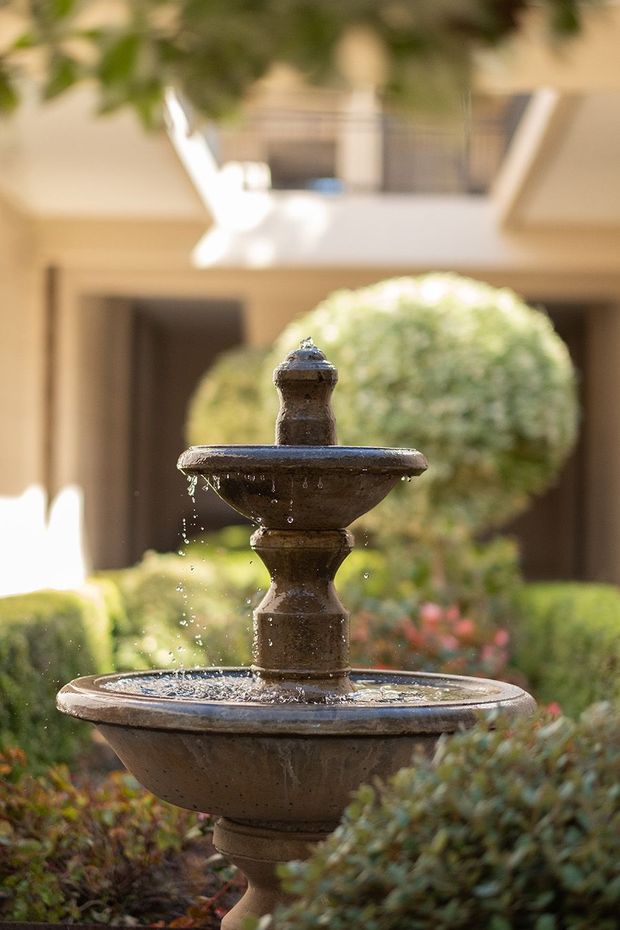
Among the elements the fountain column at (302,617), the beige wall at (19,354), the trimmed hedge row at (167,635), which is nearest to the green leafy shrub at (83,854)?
the fountain column at (302,617)

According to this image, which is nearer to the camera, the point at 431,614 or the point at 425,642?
the point at 425,642

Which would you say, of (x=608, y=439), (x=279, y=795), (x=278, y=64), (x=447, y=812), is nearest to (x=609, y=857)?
(x=447, y=812)

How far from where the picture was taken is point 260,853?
364 centimetres

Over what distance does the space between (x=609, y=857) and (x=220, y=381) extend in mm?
11323

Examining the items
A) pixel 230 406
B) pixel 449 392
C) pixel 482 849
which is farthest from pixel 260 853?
pixel 230 406

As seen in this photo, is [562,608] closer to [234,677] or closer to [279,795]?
[234,677]

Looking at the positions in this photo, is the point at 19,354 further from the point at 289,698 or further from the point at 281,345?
the point at 289,698

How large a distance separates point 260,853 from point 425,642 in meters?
4.84

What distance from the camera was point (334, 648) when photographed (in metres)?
4.00

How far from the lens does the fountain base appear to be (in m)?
3.59

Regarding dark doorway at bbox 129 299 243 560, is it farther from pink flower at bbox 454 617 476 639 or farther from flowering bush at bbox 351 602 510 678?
pink flower at bbox 454 617 476 639

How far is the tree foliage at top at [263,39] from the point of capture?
4.55 feet

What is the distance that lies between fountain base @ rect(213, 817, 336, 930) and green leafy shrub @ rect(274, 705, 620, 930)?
0.87 meters

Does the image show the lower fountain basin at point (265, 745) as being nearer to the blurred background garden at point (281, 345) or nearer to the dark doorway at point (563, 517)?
the blurred background garden at point (281, 345)
